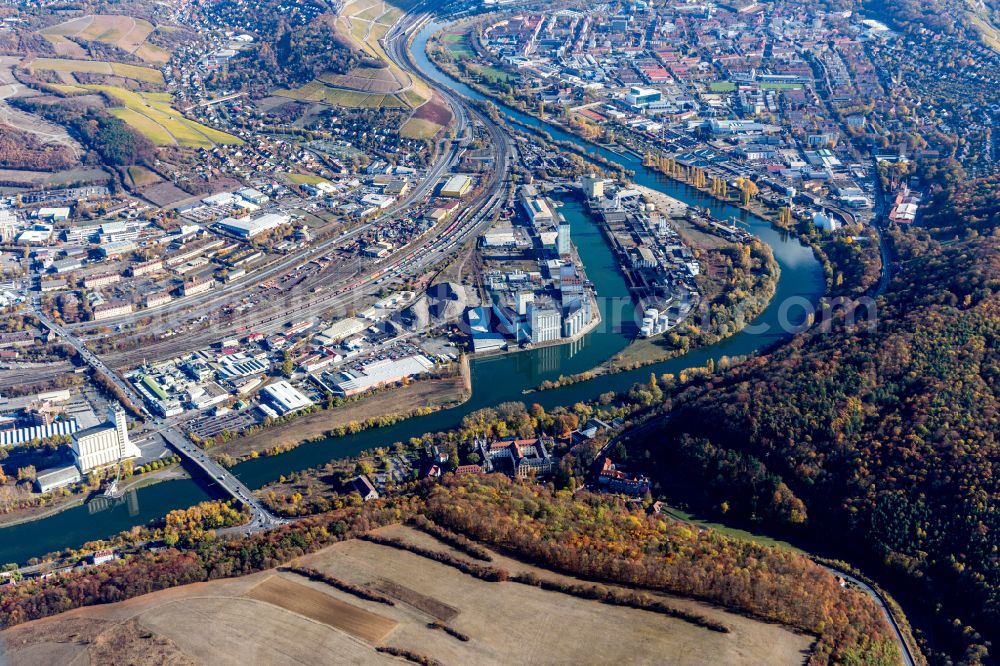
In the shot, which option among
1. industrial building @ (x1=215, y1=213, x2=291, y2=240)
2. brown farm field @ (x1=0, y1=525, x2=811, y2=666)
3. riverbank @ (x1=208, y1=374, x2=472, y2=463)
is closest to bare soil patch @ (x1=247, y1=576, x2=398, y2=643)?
brown farm field @ (x1=0, y1=525, x2=811, y2=666)

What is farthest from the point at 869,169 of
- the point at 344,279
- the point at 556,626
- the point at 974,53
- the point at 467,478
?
the point at 556,626

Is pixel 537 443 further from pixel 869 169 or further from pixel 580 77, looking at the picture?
pixel 580 77

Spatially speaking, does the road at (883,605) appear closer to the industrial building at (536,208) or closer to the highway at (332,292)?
the highway at (332,292)

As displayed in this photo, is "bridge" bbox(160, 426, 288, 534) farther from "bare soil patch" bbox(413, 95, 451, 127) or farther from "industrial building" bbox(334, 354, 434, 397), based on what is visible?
"bare soil patch" bbox(413, 95, 451, 127)

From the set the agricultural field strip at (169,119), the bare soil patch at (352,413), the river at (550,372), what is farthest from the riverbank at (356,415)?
the agricultural field strip at (169,119)

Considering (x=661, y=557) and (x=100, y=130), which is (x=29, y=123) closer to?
(x=100, y=130)

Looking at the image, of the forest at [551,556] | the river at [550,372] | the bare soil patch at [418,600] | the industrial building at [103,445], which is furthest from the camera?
the industrial building at [103,445]

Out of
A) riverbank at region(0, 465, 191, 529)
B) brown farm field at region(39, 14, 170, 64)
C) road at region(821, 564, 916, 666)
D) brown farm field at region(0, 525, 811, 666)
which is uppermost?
brown farm field at region(39, 14, 170, 64)
